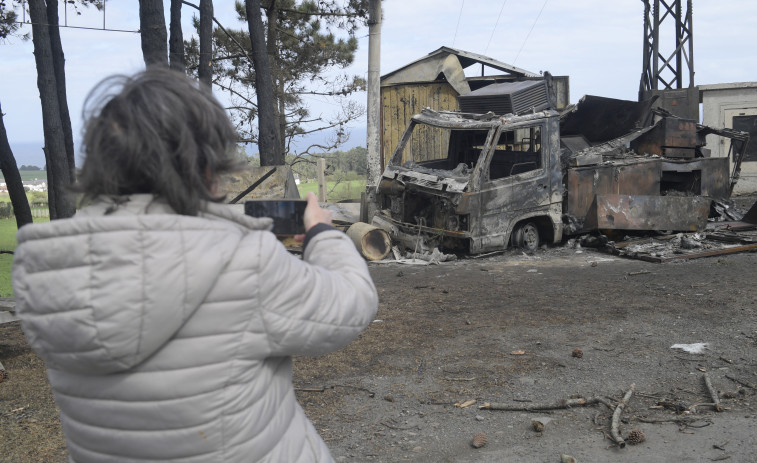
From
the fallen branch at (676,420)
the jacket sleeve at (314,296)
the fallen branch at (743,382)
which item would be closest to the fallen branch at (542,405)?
the fallen branch at (676,420)

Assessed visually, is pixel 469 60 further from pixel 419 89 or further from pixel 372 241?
pixel 372 241

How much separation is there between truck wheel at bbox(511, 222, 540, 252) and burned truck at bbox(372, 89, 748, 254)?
2 cm

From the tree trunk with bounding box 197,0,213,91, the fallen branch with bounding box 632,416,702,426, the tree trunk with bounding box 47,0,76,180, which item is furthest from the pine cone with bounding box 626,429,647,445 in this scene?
the tree trunk with bounding box 47,0,76,180

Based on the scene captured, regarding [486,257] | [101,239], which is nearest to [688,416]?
[101,239]

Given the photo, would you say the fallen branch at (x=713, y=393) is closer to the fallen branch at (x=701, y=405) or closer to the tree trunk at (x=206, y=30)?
the fallen branch at (x=701, y=405)

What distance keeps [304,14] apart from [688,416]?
58.5 ft

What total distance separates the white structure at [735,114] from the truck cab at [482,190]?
448 inches

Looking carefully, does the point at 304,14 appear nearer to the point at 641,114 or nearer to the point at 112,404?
the point at 641,114

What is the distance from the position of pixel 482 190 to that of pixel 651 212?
10.5ft

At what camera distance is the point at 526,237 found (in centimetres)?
1070

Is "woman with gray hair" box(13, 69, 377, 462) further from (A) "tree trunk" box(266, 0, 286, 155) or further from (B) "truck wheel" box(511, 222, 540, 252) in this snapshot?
(A) "tree trunk" box(266, 0, 286, 155)

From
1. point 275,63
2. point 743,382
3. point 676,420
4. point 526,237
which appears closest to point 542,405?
point 676,420

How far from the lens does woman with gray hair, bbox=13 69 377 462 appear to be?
3.87 ft

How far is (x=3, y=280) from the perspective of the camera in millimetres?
9789
